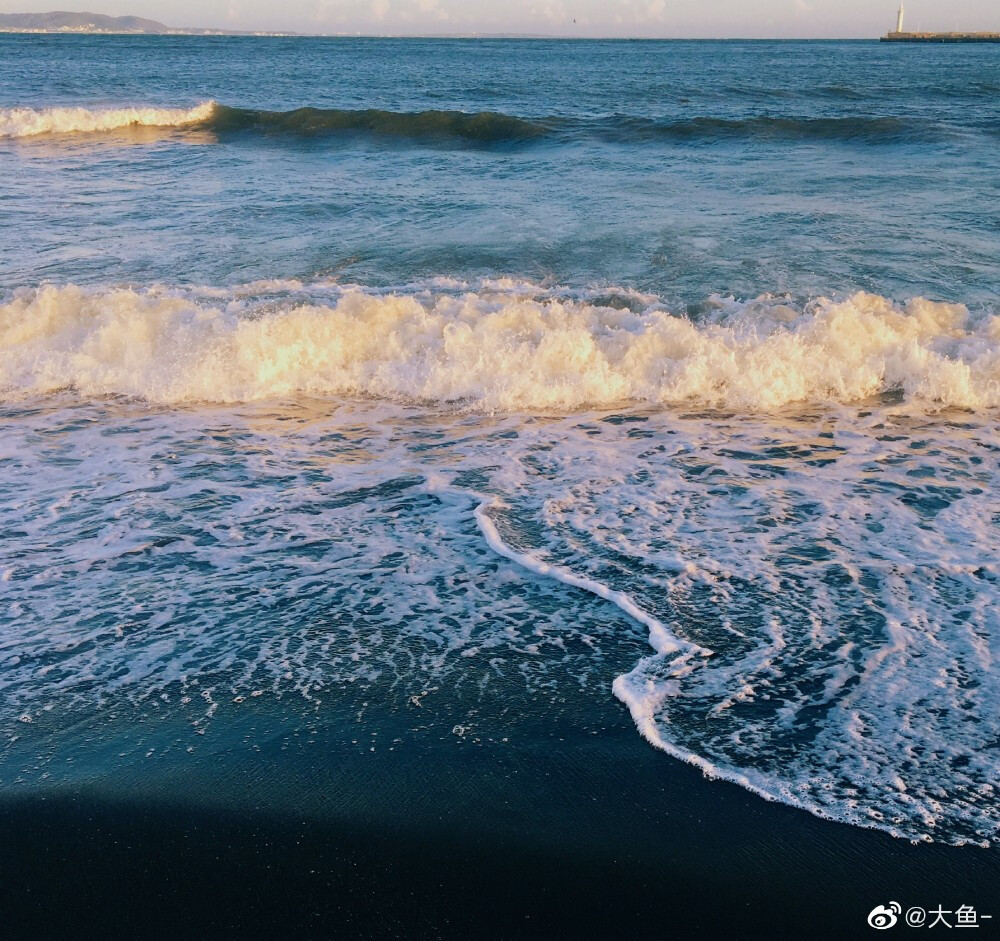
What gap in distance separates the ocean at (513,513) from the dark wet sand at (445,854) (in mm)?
20

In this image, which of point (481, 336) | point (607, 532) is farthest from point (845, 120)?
point (607, 532)

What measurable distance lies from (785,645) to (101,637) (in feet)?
8.82

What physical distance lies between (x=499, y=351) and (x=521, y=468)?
6.77ft

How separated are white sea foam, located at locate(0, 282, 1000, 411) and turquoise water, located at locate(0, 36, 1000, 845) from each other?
4 cm

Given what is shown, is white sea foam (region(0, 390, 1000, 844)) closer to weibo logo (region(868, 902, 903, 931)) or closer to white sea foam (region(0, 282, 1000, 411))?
weibo logo (region(868, 902, 903, 931))

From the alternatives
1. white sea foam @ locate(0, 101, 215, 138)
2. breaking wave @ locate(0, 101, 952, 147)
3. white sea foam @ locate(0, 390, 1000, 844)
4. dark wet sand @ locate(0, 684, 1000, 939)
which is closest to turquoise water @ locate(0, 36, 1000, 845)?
white sea foam @ locate(0, 390, 1000, 844)

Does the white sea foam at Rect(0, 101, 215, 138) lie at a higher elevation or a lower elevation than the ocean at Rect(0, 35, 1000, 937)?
higher

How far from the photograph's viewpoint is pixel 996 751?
2980 mm

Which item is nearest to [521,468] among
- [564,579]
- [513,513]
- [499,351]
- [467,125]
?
[513,513]

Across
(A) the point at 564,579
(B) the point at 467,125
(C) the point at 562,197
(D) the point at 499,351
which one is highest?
(B) the point at 467,125

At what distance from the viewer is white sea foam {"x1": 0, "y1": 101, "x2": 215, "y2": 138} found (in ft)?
73.0

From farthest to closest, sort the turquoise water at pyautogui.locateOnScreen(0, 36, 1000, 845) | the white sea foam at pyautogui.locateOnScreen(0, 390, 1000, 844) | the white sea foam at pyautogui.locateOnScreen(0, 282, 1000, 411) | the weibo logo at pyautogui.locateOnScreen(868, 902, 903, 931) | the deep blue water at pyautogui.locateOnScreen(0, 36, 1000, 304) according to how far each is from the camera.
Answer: the deep blue water at pyautogui.locateOnScreen(0, 36, 1000, 304)
the white sea foam at pyautogui.locateOnScreen(0, 282, 1000, 411)
the turquoise water at pyautogui.locateOnScreen(0, 36, 1000, 845)
the white sea foam at pyautogui.locateOnScreen(0, 390, 1000, 844)
the weibo logo at pyautogui.locateOnScreen(868, 902, 903, 931)

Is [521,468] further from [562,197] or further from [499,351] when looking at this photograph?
[562,197]

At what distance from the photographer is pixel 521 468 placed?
18.2 feet
